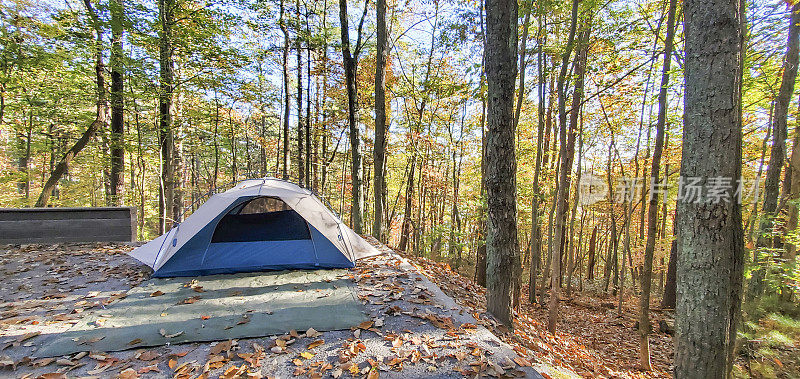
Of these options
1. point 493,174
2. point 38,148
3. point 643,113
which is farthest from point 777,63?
point 38,148

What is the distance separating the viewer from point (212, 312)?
3.45 m

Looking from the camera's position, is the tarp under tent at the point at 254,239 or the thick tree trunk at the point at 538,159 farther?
the thick tree trunk at the point at 538,159

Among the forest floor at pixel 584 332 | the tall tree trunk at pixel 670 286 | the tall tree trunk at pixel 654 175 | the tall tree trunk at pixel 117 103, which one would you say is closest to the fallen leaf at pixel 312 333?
the forest floor at pixel 584 332

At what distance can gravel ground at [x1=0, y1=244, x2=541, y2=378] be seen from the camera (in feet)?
7.98

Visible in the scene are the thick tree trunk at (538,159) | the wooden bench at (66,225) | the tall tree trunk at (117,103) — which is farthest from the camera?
the thick tree trunk at (538,159)

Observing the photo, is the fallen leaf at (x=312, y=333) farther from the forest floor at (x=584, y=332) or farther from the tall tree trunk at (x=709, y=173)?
the tall tree trunk at (x=709, y=173)

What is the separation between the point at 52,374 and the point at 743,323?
8.91 meters

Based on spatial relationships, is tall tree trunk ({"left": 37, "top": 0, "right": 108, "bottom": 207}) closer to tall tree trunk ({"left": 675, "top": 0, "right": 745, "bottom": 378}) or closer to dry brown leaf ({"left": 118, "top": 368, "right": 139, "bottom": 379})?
dry brown leaf ({"left": 118, "top": 368, "right": 139, "bottom": 379})

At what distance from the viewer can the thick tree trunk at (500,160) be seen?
3.30 meters

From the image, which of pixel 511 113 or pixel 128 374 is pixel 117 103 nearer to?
pixel 128 374

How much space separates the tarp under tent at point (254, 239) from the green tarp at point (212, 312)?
0.24 m

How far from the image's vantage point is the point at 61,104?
8789mm

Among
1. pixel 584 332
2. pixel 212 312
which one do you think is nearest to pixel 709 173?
pixel 212 312

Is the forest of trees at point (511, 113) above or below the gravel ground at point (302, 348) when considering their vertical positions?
above
